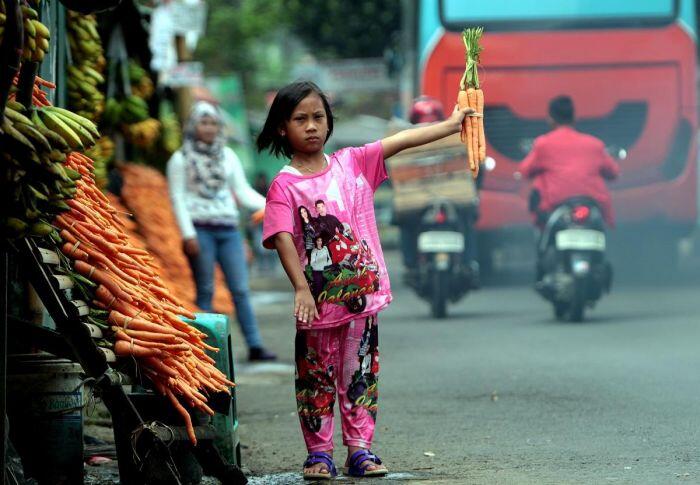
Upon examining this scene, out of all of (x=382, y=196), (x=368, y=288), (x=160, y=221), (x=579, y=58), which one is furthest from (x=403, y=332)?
(x=382, y=196)

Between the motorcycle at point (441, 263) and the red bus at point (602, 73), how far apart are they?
9.57 ft

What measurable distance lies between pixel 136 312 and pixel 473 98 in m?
1.46

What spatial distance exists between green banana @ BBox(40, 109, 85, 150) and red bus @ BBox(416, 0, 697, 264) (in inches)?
458

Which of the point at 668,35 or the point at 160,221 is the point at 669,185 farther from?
the point at 160,221

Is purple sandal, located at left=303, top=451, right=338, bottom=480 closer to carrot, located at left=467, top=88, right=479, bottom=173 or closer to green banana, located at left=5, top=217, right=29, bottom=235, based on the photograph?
carrot, located at left=467, top=88, right=479, bottom=173

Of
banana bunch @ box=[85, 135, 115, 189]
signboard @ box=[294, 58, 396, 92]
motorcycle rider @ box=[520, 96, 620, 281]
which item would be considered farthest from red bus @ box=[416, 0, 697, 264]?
signboard @ box=[294, 58, 396, 92]

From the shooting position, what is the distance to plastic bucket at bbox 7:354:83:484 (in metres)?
4.84

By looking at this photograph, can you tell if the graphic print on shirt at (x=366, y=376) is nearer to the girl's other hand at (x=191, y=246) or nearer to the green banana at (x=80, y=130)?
the green banana at (x=80, y=130)

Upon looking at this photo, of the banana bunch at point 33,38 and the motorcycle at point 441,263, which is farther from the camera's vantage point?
the motorcycle at point 441,263

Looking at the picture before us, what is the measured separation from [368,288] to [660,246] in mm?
12058

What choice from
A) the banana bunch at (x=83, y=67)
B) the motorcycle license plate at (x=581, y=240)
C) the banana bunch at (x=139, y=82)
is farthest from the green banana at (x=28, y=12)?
the motorcycle license plate at (x=581, y=240)

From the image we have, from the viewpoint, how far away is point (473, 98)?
533 centimetres

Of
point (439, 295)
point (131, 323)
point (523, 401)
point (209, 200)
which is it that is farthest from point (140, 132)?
point (131, 323)

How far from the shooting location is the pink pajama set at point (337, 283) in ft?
17.4
